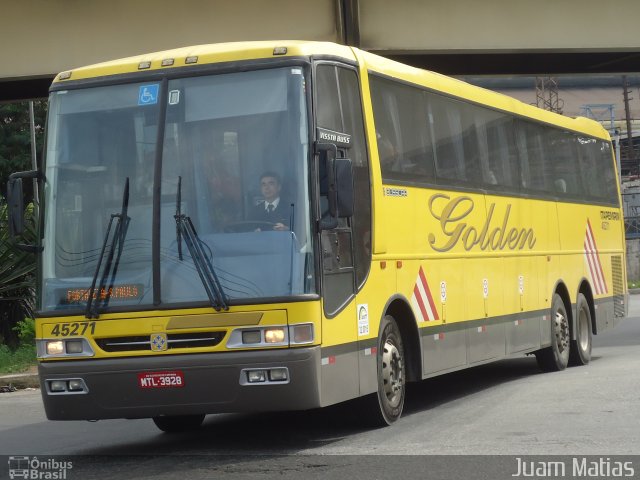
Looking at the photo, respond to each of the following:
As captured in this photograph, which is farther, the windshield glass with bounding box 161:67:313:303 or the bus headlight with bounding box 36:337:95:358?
the bus headlight with bounding box 36:337:95:358

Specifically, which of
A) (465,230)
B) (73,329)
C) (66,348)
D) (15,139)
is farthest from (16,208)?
(15,139)

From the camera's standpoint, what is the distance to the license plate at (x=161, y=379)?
962 cm

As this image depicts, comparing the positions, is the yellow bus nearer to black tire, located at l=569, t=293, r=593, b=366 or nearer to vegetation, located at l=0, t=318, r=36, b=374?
black tire, located at l=569, t=293, r=593, b=366

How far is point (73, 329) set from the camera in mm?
9969

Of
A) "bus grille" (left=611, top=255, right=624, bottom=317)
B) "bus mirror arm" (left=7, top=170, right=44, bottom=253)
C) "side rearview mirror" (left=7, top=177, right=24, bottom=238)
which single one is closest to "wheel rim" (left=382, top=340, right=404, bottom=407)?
"bus mirror arm" (left=7, top=170, right=44, bottom=253)

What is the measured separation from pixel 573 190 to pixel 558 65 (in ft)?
25.7

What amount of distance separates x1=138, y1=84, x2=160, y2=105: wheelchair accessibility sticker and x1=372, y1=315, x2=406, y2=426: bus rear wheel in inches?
109

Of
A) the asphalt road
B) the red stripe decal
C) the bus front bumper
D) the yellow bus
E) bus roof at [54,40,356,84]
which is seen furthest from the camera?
the red stripe decal

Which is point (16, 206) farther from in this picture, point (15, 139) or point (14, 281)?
point (15, 139)

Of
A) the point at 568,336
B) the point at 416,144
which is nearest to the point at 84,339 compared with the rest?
the point at 416,144

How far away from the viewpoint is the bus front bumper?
31.0ft

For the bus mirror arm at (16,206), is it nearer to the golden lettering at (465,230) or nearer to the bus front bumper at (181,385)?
the bus front bumper at (181,385)

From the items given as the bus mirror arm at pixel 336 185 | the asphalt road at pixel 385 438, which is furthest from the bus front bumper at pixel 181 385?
the bus mirror arm at pixel 336 185

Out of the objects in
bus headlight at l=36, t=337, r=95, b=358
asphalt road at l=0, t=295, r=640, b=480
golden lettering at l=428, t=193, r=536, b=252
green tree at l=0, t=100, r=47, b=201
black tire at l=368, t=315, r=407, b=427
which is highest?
green tree at l=0, t=100, r=47, b=201
